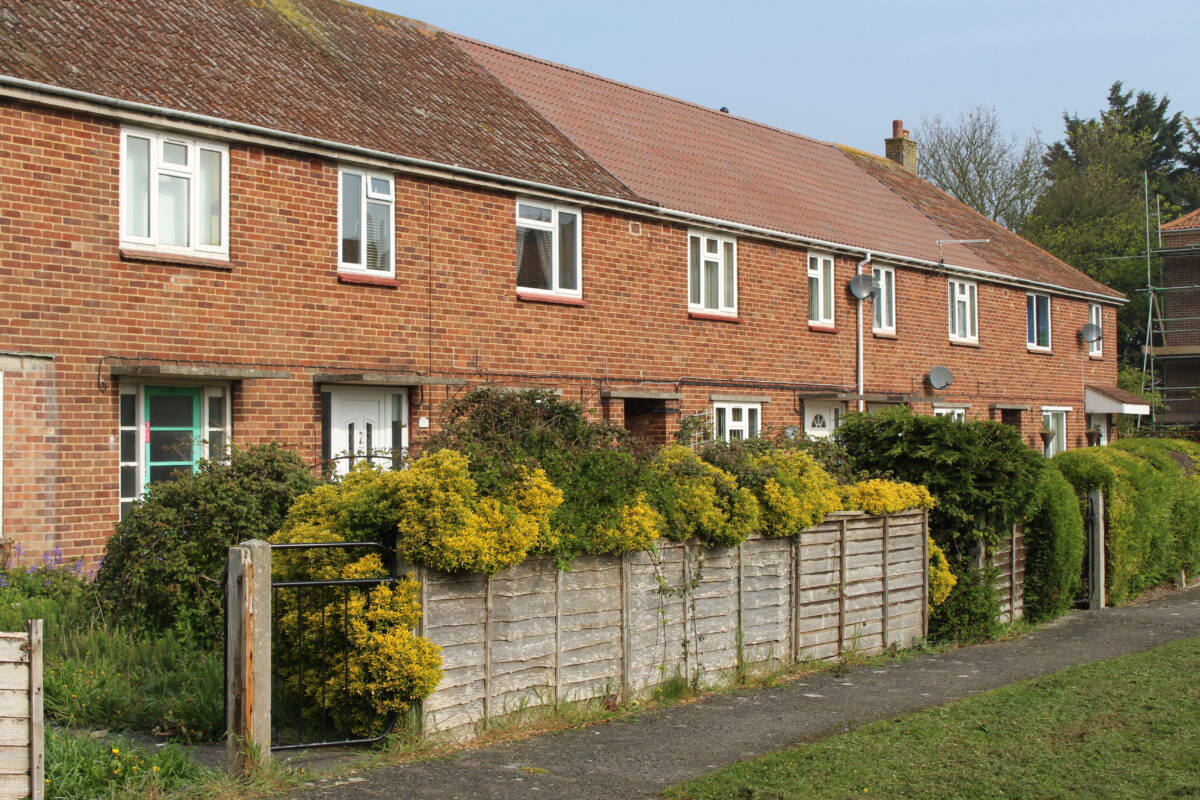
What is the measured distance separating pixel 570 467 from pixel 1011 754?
3.57 meters

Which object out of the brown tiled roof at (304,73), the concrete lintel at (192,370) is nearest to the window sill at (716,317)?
the brown tiled roof at (304,73)

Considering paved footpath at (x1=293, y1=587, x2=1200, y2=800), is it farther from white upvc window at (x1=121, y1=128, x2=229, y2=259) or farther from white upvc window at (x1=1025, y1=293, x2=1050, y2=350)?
white upvc window at (x1=1025, y1=293, x2=1050, y2=350)

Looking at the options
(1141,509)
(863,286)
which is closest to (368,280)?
(1141,509)

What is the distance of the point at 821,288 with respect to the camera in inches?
1023

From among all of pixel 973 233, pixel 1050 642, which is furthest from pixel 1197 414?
pixel 1050 642

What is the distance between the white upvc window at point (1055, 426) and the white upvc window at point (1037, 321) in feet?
5.35

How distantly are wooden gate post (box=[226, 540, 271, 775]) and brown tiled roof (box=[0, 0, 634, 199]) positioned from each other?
8.47m

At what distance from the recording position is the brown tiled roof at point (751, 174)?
78.9 feet

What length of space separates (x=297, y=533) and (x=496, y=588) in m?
1.38

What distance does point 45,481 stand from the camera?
13844 mm

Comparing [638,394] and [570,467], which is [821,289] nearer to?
[638,394]

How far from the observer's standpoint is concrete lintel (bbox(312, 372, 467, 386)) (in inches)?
654

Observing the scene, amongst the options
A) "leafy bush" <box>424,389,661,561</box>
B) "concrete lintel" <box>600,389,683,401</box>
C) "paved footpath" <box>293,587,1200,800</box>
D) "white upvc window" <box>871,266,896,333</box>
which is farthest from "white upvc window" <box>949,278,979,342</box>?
"leafy bush" <box>424,389,661,561</box>

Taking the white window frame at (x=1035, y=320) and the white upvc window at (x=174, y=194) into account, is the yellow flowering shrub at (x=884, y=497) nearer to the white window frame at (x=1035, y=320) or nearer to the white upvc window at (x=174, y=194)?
the white upvc window at (x=174, y=194)
